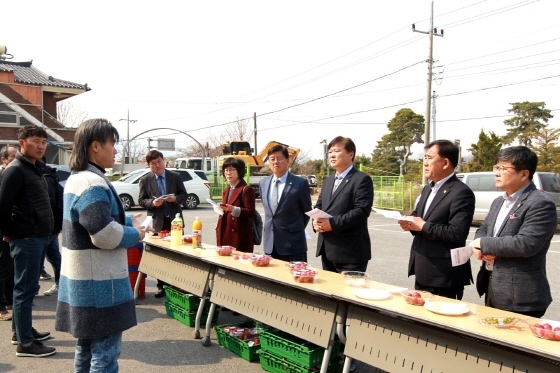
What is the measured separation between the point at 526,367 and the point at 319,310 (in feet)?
4.63

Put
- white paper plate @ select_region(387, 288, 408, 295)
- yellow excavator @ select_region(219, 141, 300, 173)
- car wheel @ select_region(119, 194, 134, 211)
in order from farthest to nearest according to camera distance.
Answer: yellow excavator @ select_region(219, 141, 300, 173)
car wheel @ select_region(119, 194, 134, 211)
white paper plate @ select_region(387, 288, 408, 295)

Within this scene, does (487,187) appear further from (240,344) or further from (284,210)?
(240,344)

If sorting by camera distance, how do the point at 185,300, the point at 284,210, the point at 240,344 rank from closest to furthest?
the point at 240,344
the point at 284,210
the point at 185,300

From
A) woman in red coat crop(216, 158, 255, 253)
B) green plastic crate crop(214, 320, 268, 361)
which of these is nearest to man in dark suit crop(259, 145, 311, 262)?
woman in red coat crop(216, 158, 255, 253)

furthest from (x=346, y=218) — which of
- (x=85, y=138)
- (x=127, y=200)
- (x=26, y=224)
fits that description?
(x=127, y=200)

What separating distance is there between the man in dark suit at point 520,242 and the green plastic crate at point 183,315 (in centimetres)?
296

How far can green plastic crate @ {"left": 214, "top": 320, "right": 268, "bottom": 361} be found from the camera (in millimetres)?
3923

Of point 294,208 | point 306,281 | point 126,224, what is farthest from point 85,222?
point 294,208

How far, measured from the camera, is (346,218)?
3732mm

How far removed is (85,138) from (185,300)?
2759mm

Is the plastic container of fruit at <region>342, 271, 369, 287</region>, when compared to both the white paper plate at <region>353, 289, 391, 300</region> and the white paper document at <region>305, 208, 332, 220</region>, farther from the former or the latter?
the white paper document at <region>305, 208, 332, 220</region>

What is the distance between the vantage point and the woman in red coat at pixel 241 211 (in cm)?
507

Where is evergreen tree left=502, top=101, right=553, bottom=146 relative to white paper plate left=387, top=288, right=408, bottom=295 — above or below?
above

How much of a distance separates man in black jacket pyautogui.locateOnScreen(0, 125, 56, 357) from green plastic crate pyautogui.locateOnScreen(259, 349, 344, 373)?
199cm
